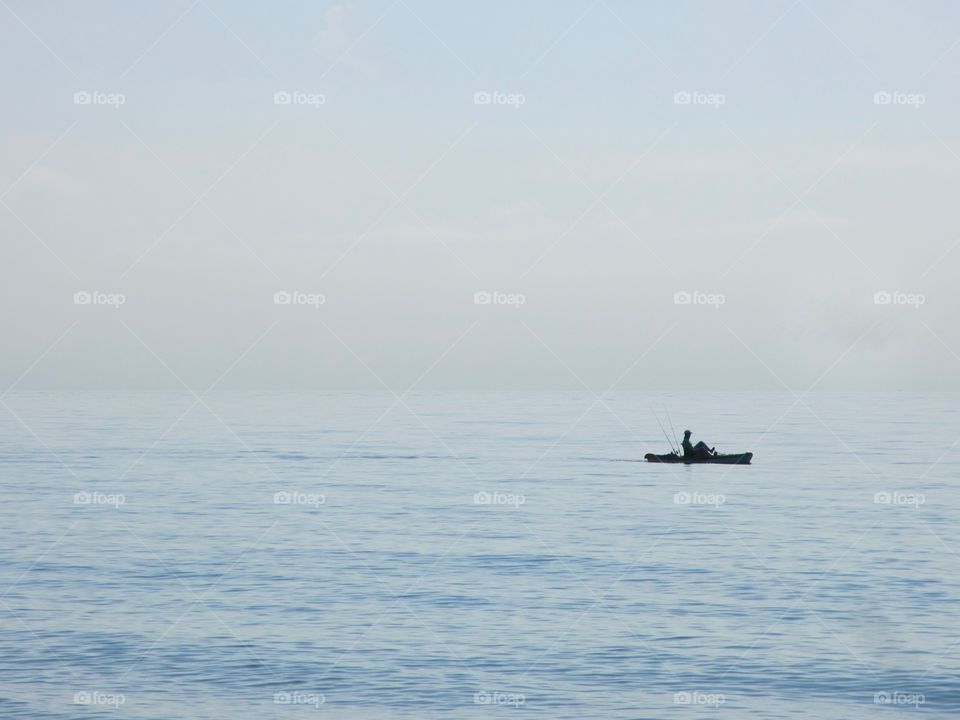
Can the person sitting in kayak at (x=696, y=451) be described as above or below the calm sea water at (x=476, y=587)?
above

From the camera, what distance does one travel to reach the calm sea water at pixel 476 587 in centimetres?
2075

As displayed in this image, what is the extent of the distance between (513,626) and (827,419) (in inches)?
3253

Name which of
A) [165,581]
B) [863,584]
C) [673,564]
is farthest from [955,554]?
[165,581]

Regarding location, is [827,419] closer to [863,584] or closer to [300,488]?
[300,488]

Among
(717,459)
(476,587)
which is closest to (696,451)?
(717,459)

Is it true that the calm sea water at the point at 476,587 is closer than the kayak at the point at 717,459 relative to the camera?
Yes

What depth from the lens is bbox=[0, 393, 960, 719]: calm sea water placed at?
68.1 feet

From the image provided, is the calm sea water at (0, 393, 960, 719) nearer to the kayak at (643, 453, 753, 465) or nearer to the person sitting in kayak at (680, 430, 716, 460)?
the kayak at (643, 453, 753, 465)

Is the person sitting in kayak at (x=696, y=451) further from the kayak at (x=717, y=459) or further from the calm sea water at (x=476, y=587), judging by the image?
the calm sea water at (x=476, y=587)

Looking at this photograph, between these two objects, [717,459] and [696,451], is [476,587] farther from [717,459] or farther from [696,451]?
[696,451]

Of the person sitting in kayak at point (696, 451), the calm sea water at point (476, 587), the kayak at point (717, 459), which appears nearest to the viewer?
the calm sea water at point (476, 587)

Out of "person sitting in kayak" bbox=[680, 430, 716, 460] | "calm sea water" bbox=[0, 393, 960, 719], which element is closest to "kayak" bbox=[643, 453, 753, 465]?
"person sitting in kayak" bbox=[680, 430, 716, 460]

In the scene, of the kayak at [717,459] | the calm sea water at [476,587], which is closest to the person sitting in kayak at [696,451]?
the kayak at [717,459]

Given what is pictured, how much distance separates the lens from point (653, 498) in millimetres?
46625
